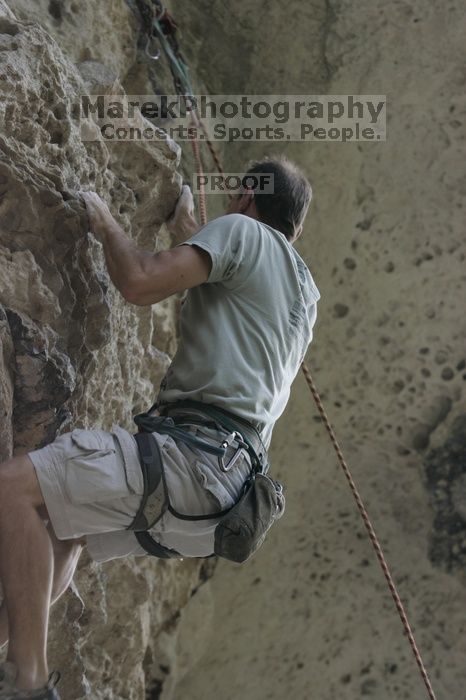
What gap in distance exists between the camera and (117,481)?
2119 mm

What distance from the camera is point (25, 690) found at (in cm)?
192

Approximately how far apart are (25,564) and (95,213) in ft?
3.10

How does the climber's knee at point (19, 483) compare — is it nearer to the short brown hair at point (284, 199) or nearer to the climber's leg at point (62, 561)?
the climber's leg at point (62, 561)

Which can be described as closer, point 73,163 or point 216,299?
point 216,299

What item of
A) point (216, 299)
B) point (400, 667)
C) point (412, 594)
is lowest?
point (400, 667)

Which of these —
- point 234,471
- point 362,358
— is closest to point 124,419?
point 234,471

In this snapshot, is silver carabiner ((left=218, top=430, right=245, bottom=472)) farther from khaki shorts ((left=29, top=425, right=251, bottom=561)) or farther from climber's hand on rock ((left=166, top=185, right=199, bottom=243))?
climber's hand on rock ((left=166, top=185, right=199, bottom=243))

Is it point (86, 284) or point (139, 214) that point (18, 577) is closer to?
point (86, 284)

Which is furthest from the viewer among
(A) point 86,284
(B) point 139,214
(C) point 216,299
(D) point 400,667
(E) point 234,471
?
(D) point 400,667

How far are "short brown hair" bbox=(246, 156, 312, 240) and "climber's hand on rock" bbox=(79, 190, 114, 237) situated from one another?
41cm

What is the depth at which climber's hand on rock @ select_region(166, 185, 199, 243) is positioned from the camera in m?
3.03

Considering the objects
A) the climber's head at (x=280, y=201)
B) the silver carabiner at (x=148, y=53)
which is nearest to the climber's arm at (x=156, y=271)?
the climber's head at (x=280, y=201)

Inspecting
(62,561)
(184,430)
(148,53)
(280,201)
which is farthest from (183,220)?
(148,53)

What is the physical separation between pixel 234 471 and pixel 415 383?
251 cm
